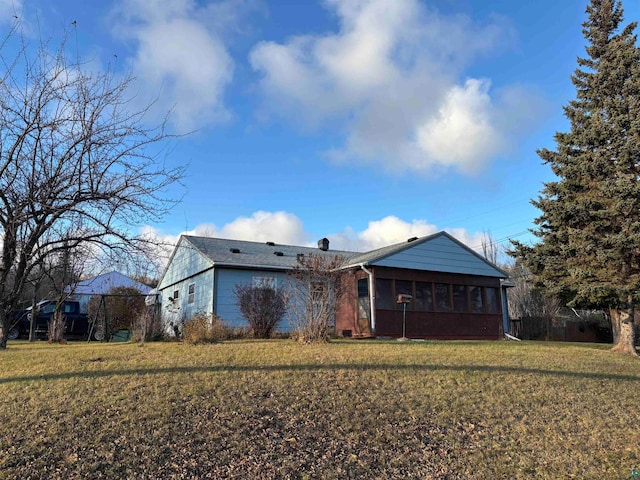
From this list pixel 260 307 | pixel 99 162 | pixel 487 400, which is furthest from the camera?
pixel 260 307

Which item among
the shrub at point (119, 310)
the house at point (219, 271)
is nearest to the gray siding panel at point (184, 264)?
the house at point (219, 271)

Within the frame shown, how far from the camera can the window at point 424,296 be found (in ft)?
55.0

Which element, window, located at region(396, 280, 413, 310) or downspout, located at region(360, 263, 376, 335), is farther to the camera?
window, located at region(396, 280, 413, 310)

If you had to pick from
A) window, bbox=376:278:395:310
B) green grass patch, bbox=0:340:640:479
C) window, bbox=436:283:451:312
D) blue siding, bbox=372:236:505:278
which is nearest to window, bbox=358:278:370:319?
window, bbox=376:278:395:310

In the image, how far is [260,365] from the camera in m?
7.33

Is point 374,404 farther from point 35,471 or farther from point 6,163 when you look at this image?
point 6,163

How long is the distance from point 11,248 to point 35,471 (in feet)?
25.3

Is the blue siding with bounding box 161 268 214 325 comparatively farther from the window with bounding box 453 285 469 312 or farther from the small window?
the window with bounding box 453 285 469 312

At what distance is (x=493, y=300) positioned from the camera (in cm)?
1834

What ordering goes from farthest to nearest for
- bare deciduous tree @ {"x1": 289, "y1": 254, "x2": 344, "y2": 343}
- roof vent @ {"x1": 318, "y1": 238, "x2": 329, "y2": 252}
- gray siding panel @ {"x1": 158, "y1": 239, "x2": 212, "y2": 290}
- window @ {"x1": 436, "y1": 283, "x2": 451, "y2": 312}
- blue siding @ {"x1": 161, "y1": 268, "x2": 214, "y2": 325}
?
roof vent @ {"x1": 318, "y1": 238, "x2": 329, "y2": 252} → gray siding panel @ {"x1": 158, "y1": 239, "x2": 212, "y2": 290} → window @ {"x1": 436, "y1": 283, "x2": 451, "y2": 312} → blue siding @ {"x1": 161, "y1": 268, "x2": 214, "y2": 325} → bare deciduous tree @ {"x1": 289, "y1": 254, "x2": 344, "y2": 343}

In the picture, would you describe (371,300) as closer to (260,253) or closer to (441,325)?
(441,325)

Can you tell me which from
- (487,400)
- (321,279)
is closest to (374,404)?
(487,400)

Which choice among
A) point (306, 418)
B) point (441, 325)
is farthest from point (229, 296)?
point (306, 418)

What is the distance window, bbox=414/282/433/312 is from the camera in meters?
16.8
